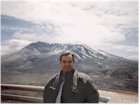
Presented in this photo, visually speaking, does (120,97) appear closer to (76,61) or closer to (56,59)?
(76,61)

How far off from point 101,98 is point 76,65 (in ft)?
1.57

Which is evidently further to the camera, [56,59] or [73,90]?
[56,59]

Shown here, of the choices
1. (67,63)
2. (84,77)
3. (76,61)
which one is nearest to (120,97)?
(84,77)

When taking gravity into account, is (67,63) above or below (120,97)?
above

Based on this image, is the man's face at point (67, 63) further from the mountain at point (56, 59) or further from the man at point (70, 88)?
the mountain at point (56, 59)

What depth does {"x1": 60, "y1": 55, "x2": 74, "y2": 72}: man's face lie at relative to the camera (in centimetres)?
296

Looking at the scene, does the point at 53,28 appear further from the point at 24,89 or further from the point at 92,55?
the point at 24,89

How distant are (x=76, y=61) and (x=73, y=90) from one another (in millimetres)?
432

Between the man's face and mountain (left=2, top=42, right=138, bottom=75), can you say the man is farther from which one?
mountain (left=2, top=42, right=138, bottom=75)

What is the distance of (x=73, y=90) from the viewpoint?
2877 millimetres

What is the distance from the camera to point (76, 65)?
319cm

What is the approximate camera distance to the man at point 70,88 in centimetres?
283

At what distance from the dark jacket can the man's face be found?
57 millimetres

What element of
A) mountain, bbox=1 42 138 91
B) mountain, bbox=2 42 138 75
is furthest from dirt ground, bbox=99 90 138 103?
mountain, bbox=2 42 138 75
